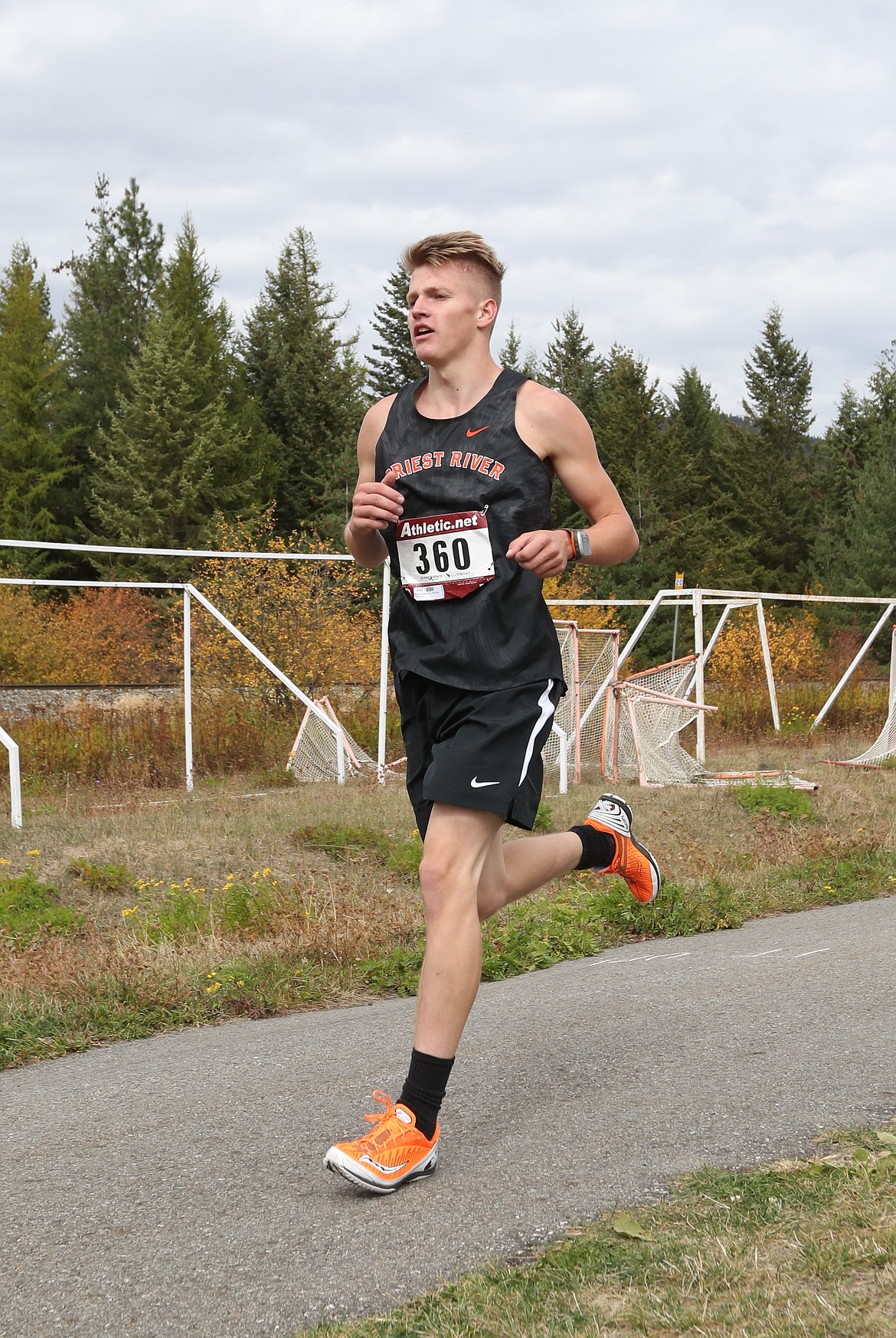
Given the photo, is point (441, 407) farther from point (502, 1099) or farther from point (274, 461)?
point (274, 461)

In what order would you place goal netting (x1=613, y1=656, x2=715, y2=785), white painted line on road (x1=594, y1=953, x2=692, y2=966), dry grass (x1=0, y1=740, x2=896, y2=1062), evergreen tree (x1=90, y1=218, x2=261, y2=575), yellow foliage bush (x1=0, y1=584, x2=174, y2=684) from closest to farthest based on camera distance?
dry grass (x1=0, y1=740, x2=896, y2=1062)
white painted line on road (x1=594, y1=953, x2=692, y2=966)
goal netting (x1=613, y1=656, x2=715, y2=785)
yellow foliage bush (x1=0, y1=584, x2=174, y2=684)
evergreen tree (x1=90, y1=218, x2=261, y2=575)

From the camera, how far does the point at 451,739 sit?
3.55 meters

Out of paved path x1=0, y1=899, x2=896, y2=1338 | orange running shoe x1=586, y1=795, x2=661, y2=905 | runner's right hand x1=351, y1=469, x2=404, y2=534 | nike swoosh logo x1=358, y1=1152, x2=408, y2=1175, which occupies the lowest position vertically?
paved path x1=0, y1=899, x2=896, y2=1338

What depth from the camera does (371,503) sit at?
3625 millimetres

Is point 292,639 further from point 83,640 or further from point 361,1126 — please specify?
point 361,1126

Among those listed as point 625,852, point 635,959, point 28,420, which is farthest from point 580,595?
point 625,852

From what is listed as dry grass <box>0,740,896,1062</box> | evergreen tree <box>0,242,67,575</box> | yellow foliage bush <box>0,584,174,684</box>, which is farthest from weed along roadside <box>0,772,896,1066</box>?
evergreen tree <box>0,242,67,575</box>

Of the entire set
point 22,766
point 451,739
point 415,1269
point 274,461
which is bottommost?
point 22,766

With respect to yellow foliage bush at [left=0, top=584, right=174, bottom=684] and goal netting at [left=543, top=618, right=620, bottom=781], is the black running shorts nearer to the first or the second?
goal netting at [left=543, top=618, right=620, bottom=781]

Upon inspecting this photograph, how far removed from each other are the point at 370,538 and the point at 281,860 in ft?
21.0

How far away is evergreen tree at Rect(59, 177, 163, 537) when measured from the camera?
48094 mm

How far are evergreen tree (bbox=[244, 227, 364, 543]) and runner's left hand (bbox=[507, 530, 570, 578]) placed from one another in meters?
43.5

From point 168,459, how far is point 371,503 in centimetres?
4183

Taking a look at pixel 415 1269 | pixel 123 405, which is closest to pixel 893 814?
pixel 415 1269
